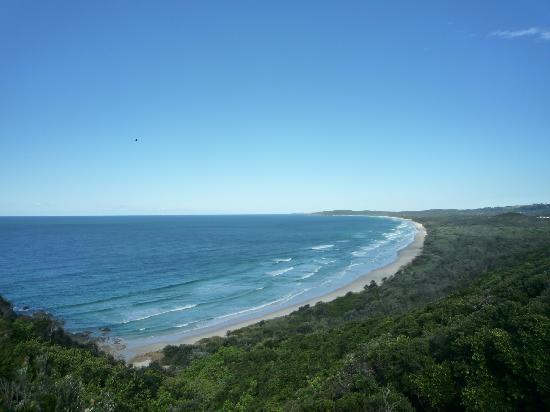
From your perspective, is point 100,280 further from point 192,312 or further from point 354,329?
point 354,329

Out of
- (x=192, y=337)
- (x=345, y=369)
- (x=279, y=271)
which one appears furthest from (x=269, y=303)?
(x=345, y=369)

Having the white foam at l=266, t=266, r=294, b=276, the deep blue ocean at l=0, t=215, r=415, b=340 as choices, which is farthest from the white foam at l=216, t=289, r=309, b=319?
the white foam at l=266, t=266, r=294, b=276

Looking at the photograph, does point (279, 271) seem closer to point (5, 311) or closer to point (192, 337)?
point (192, 337)

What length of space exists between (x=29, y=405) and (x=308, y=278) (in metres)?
49.6

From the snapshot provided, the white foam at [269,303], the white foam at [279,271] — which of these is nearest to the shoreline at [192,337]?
the white foam at [269,303]

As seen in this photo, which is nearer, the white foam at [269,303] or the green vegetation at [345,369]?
the green vegetation at [345,369]

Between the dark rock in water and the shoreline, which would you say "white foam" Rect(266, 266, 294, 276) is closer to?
the shoreline

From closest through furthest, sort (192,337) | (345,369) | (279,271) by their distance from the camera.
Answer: (345,369)
(192,337)
(279,271)

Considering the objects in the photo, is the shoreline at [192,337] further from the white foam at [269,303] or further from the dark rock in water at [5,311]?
the dark rock in water at [5,311]

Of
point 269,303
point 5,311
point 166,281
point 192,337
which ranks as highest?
point 5,311

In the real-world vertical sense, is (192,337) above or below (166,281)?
below

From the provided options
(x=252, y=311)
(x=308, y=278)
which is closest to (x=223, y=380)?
(x=252, y=311)

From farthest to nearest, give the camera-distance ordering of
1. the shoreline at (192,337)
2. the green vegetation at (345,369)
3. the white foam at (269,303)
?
the white foam at (269,303) < the shoreline at (192,337) < the green vegetation at (345,369)

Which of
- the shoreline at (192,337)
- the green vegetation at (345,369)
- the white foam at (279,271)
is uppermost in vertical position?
the green vegetation at (345,369)
